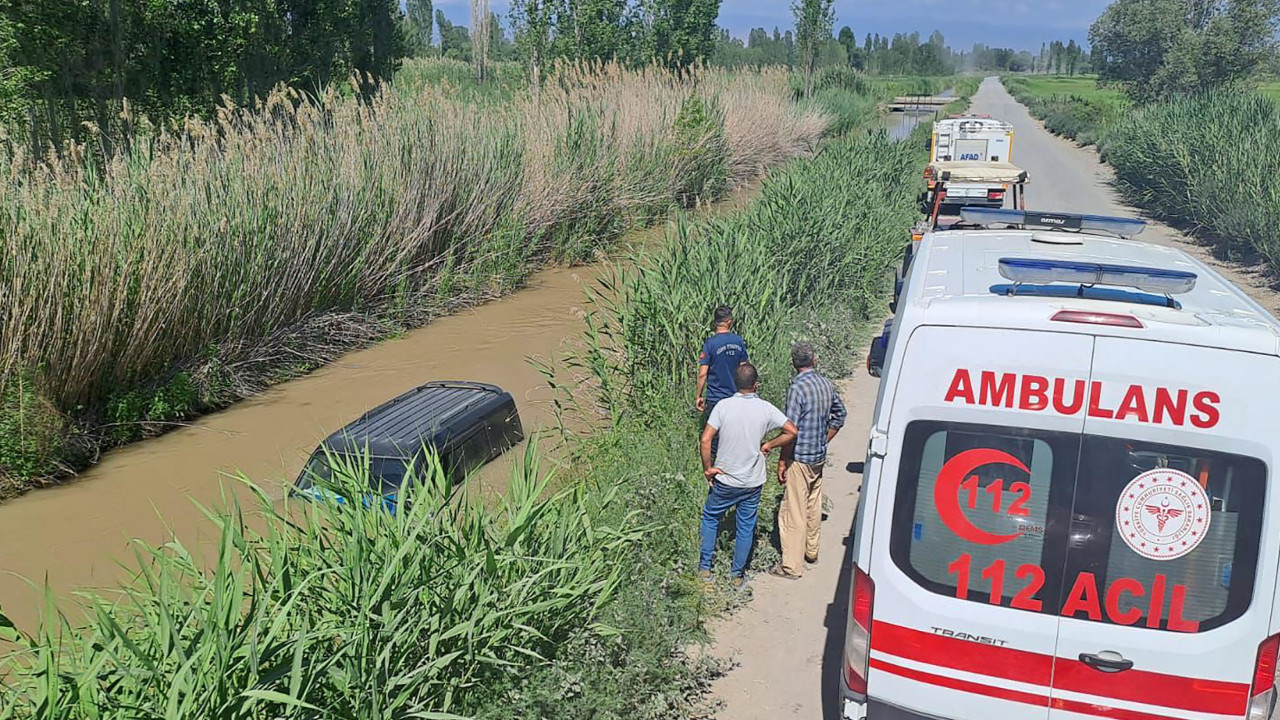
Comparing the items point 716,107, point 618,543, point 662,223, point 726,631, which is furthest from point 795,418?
point 716,107

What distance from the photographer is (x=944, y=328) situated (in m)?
3.65

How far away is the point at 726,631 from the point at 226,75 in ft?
51.5

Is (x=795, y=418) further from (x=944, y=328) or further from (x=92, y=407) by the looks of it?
(x=92, y=407)

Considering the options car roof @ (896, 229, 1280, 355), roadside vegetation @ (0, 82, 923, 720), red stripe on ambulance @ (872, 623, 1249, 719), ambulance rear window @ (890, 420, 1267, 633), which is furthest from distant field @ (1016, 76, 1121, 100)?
red stripe on ambulance @ (872, 623, 1249, 719)

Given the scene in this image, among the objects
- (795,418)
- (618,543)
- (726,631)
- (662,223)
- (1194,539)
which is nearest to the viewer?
(1194,539)

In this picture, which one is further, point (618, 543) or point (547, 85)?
point (547, 85)

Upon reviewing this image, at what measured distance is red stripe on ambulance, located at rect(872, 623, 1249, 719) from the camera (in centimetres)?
351

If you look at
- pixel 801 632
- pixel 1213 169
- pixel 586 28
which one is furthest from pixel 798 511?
pixel 586 28

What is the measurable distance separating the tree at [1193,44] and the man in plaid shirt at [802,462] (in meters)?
32.5

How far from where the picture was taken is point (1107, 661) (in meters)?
3.56

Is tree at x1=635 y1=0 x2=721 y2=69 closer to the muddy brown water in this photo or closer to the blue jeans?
the muddy brown water

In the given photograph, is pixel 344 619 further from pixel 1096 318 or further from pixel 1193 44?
pixel 1193 44

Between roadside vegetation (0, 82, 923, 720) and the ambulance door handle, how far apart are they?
2034 mm

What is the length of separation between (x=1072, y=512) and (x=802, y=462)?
2.82 metres
